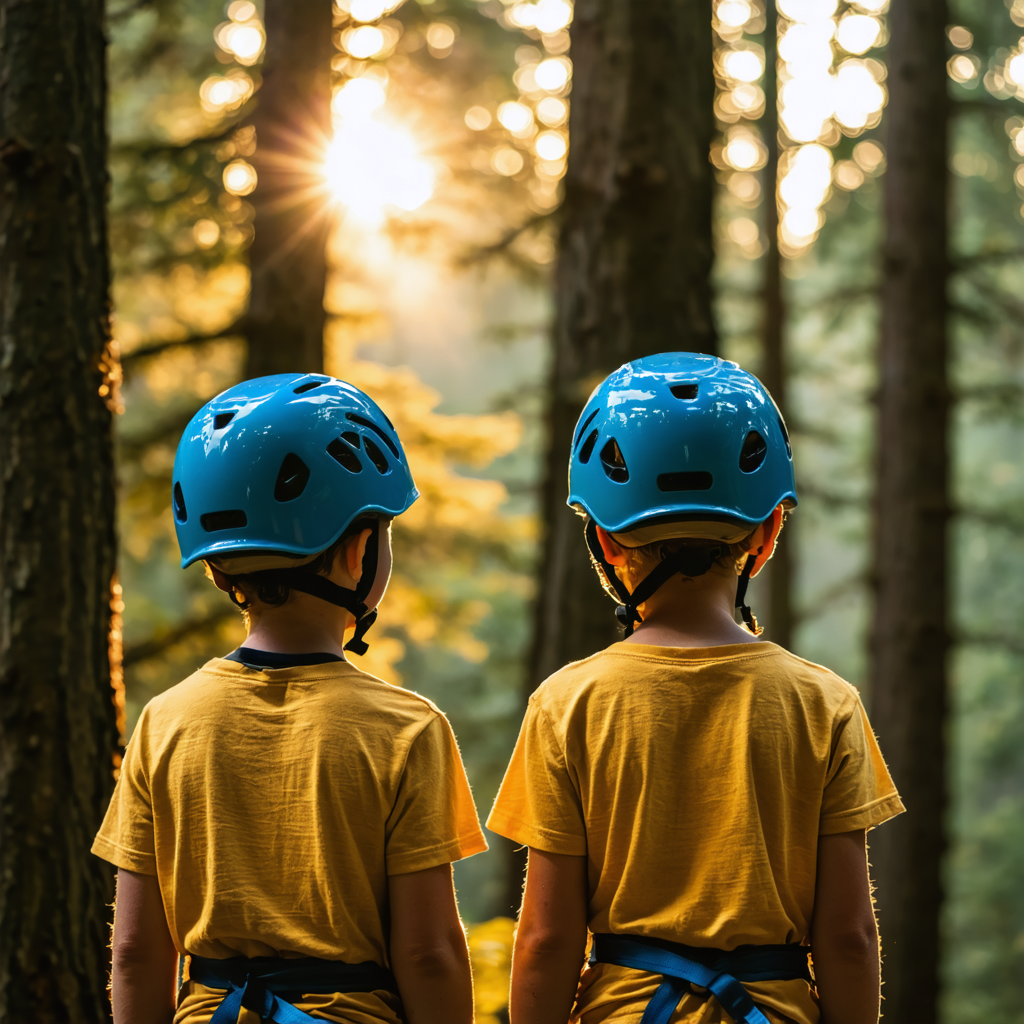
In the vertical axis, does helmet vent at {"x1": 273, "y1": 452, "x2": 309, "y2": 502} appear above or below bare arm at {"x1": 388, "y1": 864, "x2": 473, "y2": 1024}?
above

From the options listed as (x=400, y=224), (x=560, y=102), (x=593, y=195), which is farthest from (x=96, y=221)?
(x=560, y=102)

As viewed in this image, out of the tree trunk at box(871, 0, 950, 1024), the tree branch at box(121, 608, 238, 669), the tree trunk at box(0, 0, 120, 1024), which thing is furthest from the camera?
A: the tree trunk at box(871, 0, 950, 1024)

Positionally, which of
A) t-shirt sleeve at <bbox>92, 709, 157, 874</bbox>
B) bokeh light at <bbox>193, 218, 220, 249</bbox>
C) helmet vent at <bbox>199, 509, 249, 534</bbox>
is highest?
bokeh light at <bbox>193, 218, 220, 249</bbox>

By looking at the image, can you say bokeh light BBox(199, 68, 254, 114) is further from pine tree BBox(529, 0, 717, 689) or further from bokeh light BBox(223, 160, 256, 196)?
pine tree BBox(529, 0, 717, 689)

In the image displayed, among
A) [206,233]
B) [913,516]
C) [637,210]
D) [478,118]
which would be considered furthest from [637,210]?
[478,118]

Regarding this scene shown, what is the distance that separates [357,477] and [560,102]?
10.7m

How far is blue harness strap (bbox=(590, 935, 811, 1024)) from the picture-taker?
1973 mm

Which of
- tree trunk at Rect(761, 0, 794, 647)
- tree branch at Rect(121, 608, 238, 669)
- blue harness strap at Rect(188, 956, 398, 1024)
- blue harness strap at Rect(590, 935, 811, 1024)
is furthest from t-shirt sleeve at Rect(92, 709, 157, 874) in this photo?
tree trunk at Rect(761, 0, 794, 647)

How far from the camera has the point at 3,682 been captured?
345 centimetres

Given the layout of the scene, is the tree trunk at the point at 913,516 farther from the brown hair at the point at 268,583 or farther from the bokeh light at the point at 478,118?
the brown hair at the point at 268,583

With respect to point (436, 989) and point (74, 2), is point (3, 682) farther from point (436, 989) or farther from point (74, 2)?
point (74, 2)

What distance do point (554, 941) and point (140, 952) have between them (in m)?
0.88

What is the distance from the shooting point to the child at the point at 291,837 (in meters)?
2.06

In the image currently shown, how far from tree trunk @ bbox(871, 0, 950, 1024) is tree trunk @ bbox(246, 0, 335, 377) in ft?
19.4
